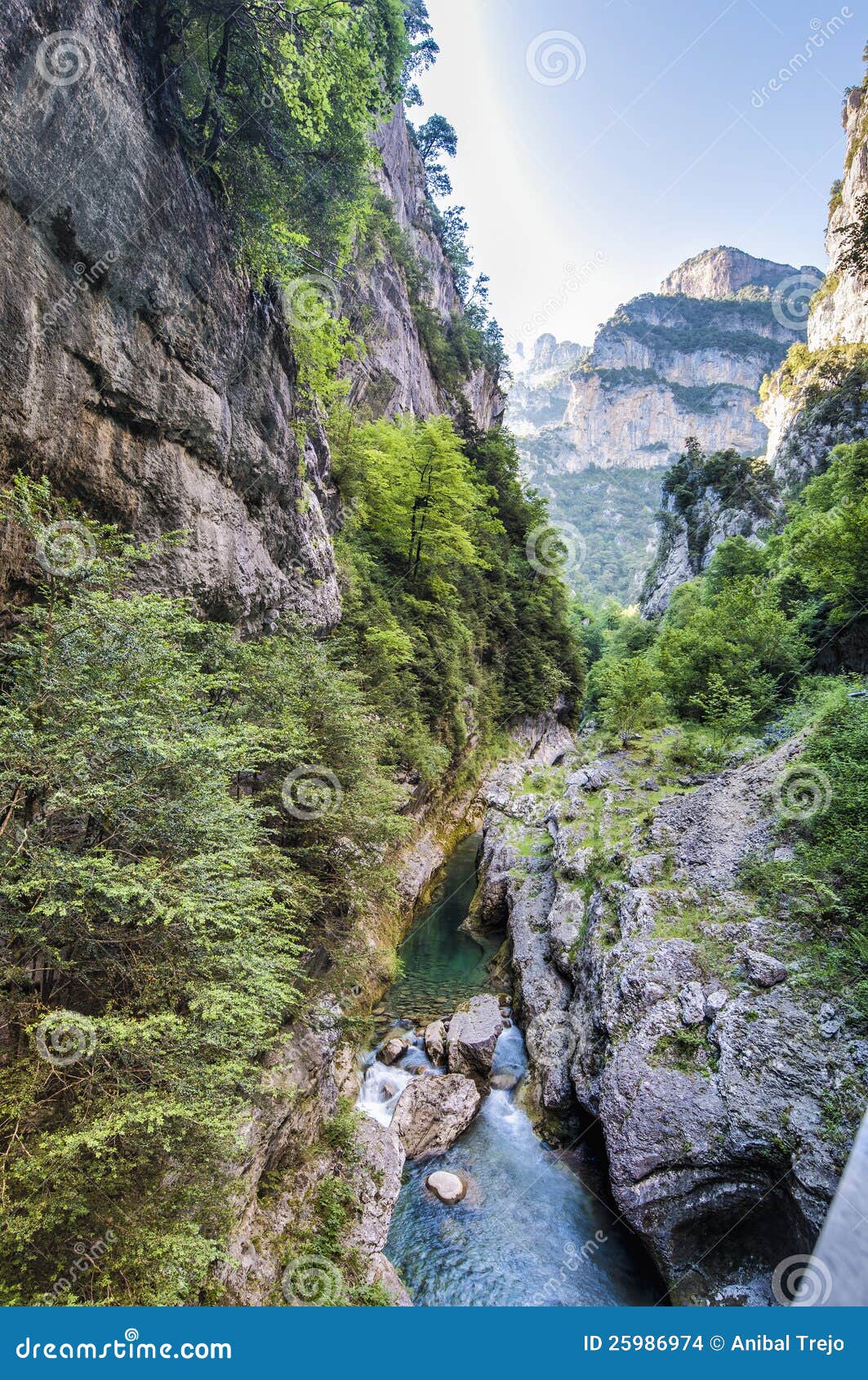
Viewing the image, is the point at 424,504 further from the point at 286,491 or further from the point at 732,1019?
the point at 732,1019

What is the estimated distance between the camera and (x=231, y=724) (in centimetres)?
685

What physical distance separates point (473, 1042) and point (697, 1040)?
4102mm

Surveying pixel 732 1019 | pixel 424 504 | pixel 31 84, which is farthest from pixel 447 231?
pixel 732 1019

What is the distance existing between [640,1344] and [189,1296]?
154 inches

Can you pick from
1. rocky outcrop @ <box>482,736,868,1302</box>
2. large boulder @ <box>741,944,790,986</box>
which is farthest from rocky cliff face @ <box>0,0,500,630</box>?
large boulder @ <box>741,944,790,986</box>

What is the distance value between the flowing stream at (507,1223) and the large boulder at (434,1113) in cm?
17

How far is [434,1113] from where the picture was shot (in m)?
8.55

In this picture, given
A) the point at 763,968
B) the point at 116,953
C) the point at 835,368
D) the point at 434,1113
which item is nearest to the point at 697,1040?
the point at 763,968

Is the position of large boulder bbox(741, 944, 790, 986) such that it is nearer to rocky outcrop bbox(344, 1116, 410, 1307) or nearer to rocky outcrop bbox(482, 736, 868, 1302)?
rocky outcrop bbox(482, 736, 868, 1302)

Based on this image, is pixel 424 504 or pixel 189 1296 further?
pixel 424 504

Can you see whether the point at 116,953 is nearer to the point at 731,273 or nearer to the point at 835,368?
the point at 835,368

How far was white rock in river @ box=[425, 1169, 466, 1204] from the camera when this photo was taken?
7.61 metres

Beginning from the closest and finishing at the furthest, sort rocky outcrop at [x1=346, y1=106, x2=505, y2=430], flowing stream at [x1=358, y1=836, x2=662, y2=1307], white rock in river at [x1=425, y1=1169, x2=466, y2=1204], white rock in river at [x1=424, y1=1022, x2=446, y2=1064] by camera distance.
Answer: flowing stream at [x1=358, y1=836, x2=662, y2=1307]
white rock in river at [x1=425, y1=1169, x2=466, y2=1204]
white rock in river at [x1=424, y1=1022, x2=446, y2=1064]
rocky outcrop at [x1=346, y1=106, x2=505, y2=430]

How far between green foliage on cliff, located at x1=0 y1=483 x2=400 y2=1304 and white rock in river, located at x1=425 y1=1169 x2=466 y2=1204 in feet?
14.9
